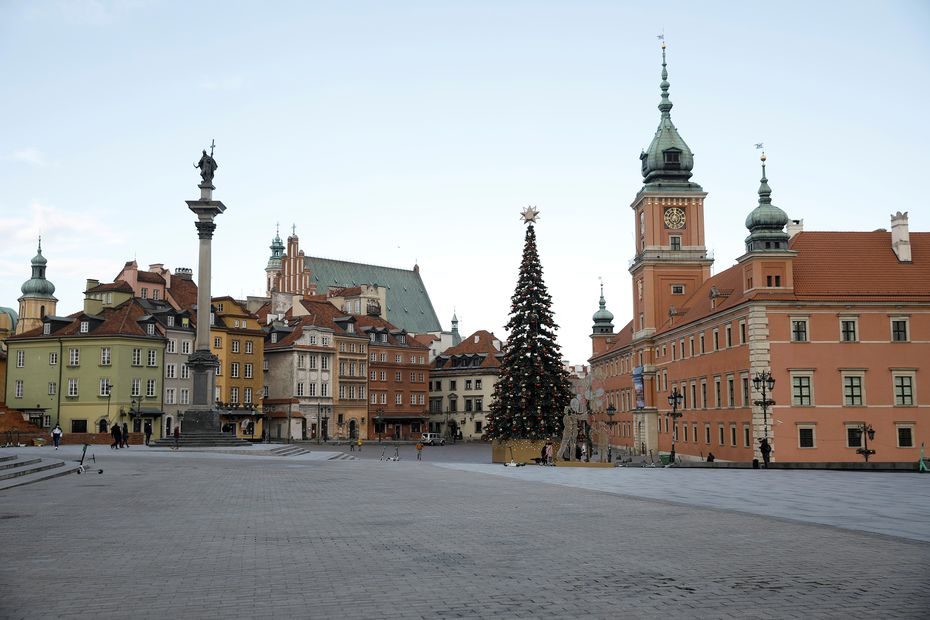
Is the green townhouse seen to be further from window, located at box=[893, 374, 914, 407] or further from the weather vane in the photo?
window, located at box=[893, 374, 914, 407]

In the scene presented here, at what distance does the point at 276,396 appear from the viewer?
328 feet

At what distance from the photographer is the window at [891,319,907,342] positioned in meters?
54.2

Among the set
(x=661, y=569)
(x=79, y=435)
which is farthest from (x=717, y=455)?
(x=661, y=569)

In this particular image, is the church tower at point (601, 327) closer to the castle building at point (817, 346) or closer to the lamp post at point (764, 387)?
the castle building at point (817, 346)

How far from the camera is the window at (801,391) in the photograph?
53.8m

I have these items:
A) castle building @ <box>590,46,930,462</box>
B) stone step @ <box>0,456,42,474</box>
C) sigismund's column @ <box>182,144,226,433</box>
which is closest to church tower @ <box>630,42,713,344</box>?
castle building @ <box>590,46,930,462</box>

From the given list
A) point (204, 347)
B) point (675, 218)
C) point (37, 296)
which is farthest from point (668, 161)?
point (37, 296)

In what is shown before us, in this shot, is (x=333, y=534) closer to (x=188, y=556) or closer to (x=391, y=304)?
(x=188, y=556)

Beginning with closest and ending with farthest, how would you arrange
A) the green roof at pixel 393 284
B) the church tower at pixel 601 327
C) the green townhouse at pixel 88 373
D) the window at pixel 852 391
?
1. the window at pixel 852 391
2. the green townhouse at pixel 88 373
3. the church tower at pixel 601 327
4. the green roof at pixel 393 284

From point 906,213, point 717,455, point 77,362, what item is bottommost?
point 717,455

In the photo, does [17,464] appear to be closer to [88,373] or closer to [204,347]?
[204,347]

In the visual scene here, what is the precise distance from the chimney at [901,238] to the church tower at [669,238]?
2351 cm

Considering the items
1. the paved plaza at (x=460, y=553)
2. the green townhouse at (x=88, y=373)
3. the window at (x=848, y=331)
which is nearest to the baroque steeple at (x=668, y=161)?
the window at (x=848, y=331)

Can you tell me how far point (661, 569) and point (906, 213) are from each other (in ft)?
178
